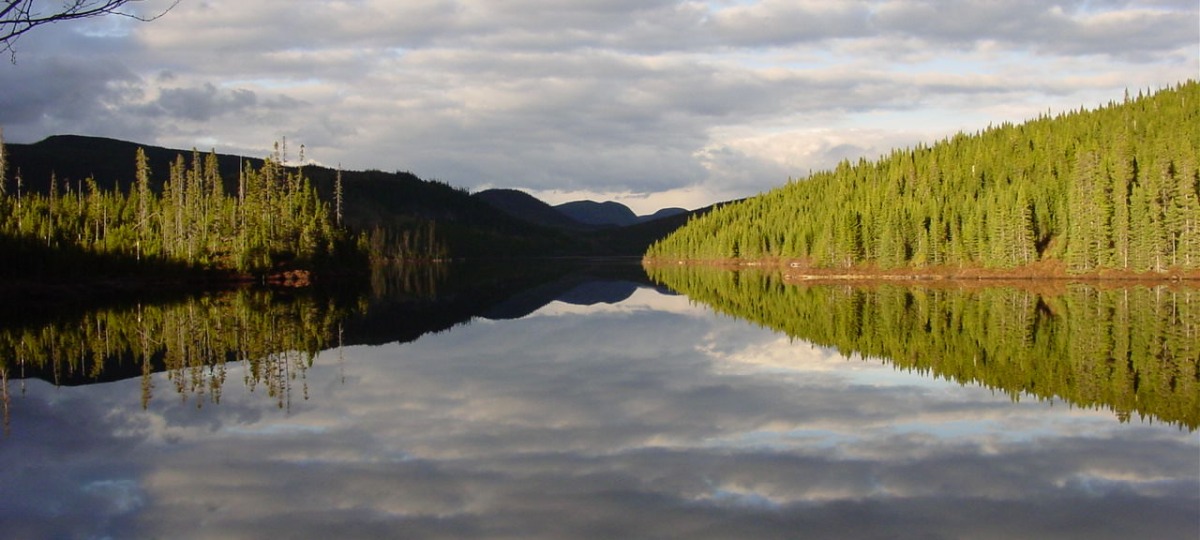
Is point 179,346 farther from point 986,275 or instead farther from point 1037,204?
point 1037,204

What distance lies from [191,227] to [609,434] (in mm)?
87877

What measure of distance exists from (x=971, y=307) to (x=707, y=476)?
45.3m

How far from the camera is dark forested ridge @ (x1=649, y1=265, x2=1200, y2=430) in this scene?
23.9 m

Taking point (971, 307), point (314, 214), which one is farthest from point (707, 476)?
point (314, 214)

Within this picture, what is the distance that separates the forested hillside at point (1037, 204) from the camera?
96.3 metres

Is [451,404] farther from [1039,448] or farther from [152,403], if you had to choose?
[1039,448]

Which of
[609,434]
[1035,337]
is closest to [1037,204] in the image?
[1035,337]

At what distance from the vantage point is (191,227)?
94.8 meters

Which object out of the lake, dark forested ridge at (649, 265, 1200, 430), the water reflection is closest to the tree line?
the water reflection

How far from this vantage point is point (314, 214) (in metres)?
116

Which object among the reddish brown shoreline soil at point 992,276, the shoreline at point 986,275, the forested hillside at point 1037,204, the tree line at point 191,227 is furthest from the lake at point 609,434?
the forested hillside at point 1037,204

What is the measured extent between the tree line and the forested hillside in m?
70.7

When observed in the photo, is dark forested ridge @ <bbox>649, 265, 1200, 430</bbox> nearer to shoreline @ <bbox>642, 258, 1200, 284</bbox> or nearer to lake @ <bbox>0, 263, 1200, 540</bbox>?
lake @ <bbox>0, 263, 1200, 540</bbox>

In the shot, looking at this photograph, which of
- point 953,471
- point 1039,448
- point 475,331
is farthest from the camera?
point 475,331
